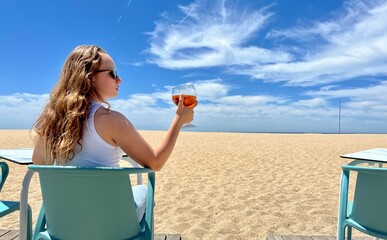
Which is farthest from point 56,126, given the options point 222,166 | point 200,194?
point 222,166

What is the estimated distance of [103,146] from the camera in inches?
55.4

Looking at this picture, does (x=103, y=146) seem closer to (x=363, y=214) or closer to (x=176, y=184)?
(x=363, y=214)

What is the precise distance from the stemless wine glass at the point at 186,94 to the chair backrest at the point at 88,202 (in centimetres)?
43

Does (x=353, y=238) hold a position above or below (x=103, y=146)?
below

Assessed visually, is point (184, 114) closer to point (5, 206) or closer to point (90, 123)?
point (90, 123)

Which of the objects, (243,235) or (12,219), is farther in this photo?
(12,219)

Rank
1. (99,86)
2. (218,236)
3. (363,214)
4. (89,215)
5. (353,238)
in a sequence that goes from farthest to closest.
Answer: (218,236), (353,238), (363,214), (99,86), (89,215)

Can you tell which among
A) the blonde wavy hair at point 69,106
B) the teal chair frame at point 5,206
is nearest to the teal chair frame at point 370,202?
the blonde wavy hair at point 69,106

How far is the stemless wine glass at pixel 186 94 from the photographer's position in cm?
158

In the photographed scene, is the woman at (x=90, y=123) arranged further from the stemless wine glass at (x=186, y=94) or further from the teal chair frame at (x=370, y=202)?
the teal chair frame at (x=370, y=202)

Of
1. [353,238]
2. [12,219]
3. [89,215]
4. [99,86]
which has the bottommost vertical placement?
[12,219]

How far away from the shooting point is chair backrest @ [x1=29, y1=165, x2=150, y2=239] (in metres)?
1.22

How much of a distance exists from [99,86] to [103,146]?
1.02ft

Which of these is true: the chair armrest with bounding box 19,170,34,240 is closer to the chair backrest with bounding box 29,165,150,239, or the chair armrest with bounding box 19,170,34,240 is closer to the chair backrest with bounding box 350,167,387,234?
the chair backrest with bounding box 29,165,150,239
